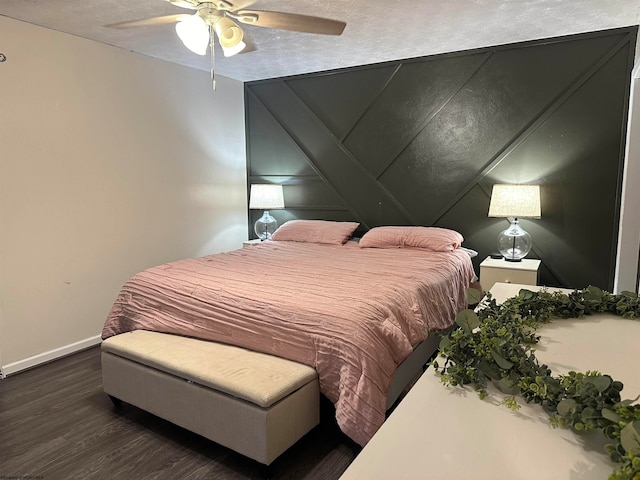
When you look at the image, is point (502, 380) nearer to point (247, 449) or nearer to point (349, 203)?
point (247, 449)

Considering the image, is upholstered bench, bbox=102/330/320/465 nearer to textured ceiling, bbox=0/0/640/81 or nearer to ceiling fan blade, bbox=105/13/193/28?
ceiling fan blade, bbox=105/13/193/28

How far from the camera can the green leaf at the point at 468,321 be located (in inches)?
43.6

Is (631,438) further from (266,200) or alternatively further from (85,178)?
(266,200)

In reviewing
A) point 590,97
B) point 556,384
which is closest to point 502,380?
point 556,384

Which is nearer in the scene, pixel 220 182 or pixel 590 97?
pixel 590 97

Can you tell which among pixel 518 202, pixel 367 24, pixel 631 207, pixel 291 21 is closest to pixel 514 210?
pixel 518 202

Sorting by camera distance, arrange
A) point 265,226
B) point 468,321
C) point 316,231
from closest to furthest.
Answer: point 468,321 → point 316,231 → point 265,226

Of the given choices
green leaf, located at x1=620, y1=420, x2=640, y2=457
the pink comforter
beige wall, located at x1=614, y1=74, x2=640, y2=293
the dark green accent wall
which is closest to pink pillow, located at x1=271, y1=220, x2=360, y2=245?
the dark green accent wall

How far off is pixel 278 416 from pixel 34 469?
1.19 meters

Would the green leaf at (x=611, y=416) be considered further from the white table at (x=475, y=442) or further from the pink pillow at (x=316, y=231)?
the pink pillow at (x=316, y=231)

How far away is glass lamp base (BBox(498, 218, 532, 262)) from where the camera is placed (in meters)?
3.45

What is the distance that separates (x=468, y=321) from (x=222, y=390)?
1.26 m

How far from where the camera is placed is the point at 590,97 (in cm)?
330

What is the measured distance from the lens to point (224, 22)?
221cm
